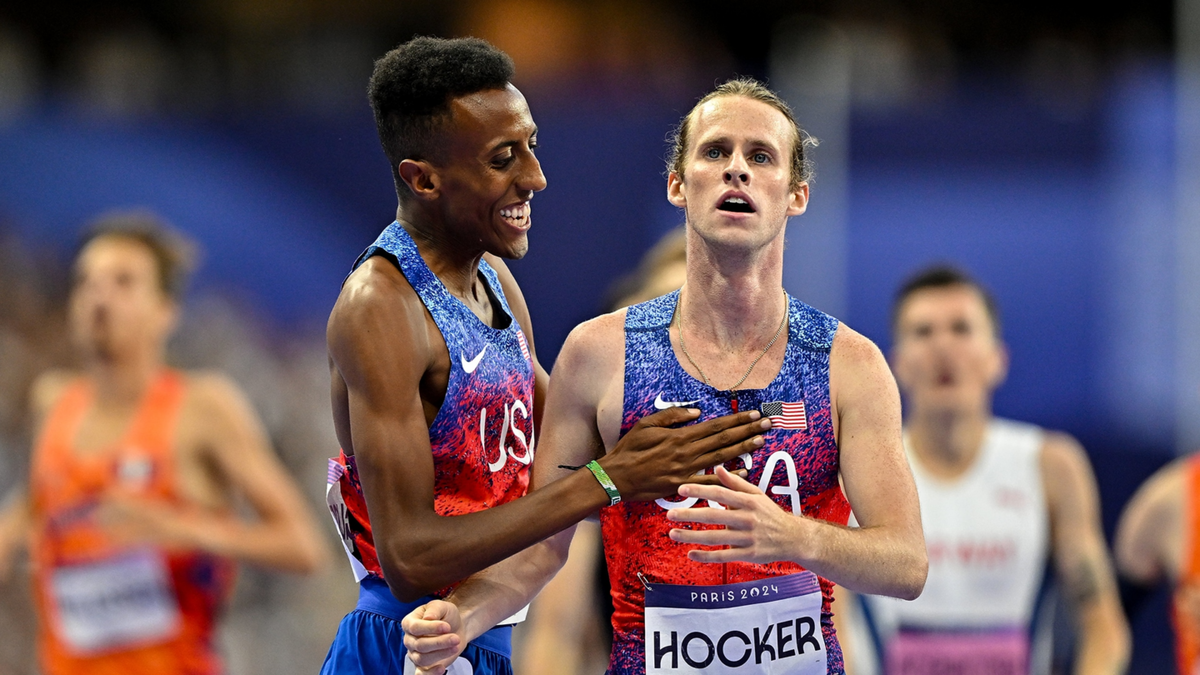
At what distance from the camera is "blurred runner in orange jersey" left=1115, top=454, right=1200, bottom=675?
588 centimetres

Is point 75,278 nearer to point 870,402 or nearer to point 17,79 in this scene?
point 17,79

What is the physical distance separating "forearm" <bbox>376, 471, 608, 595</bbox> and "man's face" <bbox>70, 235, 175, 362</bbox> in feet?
12.0

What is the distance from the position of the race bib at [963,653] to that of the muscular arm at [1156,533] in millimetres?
761

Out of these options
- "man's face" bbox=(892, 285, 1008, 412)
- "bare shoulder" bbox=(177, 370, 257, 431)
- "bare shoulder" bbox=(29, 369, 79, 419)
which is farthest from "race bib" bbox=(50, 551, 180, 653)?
"man's face" bbox=(892, 285, 1008, 412)

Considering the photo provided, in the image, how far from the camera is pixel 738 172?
9.45 ft

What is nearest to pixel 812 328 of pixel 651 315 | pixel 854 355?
pixel 854 355

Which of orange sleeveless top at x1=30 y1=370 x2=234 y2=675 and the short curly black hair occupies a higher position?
the short curly black hair

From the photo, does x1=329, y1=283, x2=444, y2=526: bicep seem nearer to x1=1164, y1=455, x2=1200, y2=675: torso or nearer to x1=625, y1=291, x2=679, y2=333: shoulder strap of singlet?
x1=625, y1=291, x2=679, y2=333: shoulder strap of singlet

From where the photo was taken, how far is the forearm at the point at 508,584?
118 inches

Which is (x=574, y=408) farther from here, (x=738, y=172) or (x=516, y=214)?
(x=738, y=172)

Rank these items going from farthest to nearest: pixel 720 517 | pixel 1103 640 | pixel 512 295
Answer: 1. pixel 1103 640
2. pixel 512 295
3. pixel 720 517

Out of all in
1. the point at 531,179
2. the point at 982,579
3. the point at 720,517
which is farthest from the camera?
the point at 982,579

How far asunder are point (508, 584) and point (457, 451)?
0.31 meters

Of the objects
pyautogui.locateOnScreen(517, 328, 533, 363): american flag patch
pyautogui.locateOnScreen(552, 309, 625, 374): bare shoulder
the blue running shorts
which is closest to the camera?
pyautogui.locateOnScreen(552, 309, 625, 374): bare shoulder
